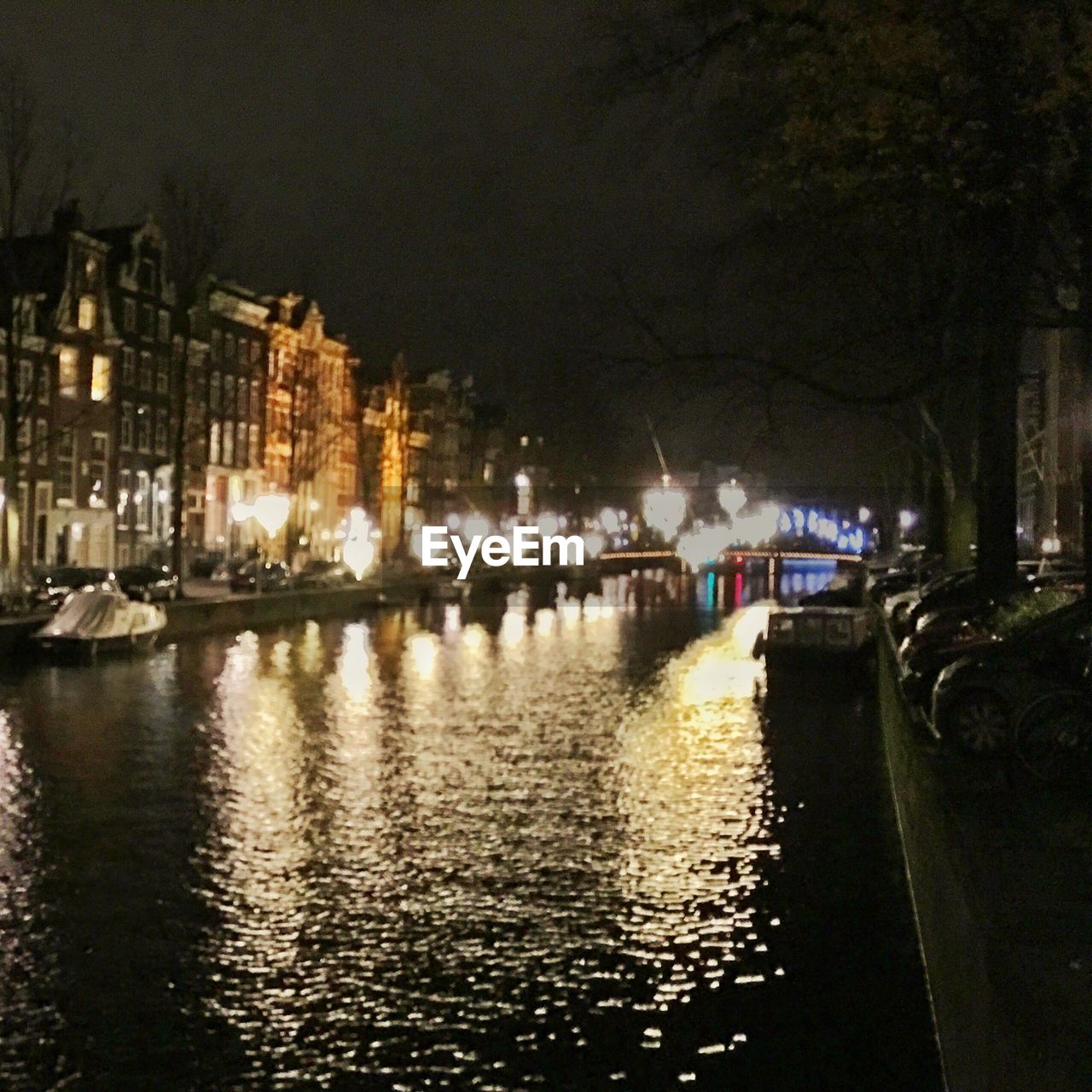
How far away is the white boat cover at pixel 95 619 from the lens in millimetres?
36906

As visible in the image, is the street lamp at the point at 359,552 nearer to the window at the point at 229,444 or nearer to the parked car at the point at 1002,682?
the window at the point at 229,444

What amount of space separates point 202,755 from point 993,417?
1367cm

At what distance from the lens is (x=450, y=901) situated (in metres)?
13.6

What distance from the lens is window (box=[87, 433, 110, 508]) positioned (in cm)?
7450

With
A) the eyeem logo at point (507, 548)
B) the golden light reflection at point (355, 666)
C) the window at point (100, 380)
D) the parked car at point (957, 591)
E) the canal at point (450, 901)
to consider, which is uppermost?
the window at point (100, 380)

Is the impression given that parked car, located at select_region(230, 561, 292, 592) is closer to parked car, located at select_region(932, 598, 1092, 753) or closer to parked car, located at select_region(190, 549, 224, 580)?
parked car, located at select_region(190, 549, 224, 580)

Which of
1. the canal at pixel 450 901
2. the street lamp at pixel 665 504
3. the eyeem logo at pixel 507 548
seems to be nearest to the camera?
the canal at pixel 450 901

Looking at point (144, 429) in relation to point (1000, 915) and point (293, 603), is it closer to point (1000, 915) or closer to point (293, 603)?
point (293, 603)

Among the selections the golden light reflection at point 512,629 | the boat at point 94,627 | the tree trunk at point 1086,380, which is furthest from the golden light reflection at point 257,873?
the golden light reflection at point 512,629

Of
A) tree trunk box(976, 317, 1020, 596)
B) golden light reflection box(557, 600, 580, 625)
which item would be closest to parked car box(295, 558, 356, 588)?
golden light reflection box(557, 600, 580, 625)

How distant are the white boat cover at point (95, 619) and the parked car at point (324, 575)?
93.7ft

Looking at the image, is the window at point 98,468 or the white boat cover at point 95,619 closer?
the white boat cover at point 95,619

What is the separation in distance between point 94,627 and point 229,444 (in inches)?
2166

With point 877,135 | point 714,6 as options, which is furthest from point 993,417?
point 877,135
